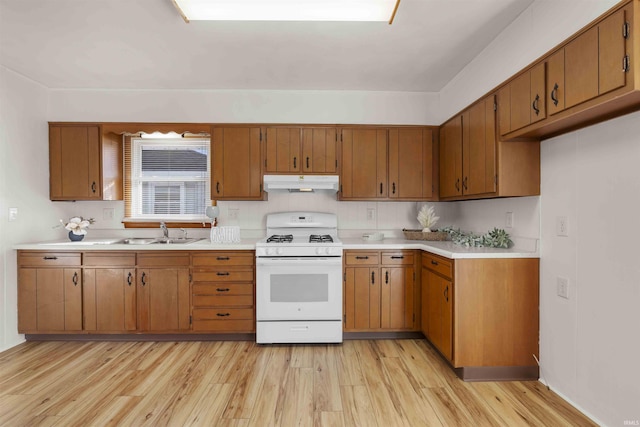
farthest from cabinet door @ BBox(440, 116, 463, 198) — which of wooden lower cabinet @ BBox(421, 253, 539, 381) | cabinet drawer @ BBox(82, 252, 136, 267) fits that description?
cabinet drawer @ BBox(82, 252, 136, 267)

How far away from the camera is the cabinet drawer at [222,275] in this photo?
10.4 ft

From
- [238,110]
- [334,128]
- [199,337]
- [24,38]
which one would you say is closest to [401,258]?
[334,128]

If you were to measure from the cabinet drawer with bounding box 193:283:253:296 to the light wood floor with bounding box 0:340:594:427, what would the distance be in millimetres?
487

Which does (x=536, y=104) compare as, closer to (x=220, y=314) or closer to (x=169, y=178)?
(x=220, y=314)

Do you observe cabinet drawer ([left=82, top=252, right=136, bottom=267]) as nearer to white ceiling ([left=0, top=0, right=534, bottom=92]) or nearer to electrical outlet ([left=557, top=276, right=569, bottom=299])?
white ceiling ([left=0, top=0, right=534, bottom=92])

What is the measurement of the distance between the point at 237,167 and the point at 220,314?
59.1 inches

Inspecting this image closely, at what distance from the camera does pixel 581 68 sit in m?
1.68

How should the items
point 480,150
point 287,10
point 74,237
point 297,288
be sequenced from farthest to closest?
point 74,237
point 297,288
point 480,150
point 287,10

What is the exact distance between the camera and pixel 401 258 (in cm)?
321

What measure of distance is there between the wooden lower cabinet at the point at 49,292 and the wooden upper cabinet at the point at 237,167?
151 centimetres

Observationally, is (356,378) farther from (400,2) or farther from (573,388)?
(400,2)

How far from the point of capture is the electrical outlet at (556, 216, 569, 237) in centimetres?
217

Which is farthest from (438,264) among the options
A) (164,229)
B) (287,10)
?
(164,229)

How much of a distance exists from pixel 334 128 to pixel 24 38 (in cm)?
268
